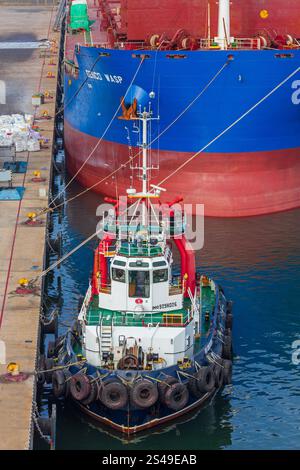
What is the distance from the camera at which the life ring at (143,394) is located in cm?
2964

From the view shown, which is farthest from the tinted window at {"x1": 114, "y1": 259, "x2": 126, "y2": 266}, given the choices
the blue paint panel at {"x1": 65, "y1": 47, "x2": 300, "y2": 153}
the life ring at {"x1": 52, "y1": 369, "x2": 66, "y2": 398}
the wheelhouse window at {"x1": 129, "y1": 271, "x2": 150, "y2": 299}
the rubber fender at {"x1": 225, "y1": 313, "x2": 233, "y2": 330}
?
the blue paint panel at {"x1": 65, "y1": 47, "x2": 300, "y2": 153}

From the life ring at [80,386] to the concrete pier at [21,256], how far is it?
3.65 ft

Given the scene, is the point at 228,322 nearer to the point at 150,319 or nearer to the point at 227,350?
the point at 227,350

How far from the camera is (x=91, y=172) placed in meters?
52.2

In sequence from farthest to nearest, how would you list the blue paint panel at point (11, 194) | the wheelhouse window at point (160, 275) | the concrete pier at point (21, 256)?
1. the blue paint panel at point (11, 194)
2. the wheelhouse window at point (160, 275)
3. the concrete pier at point (21, 256)

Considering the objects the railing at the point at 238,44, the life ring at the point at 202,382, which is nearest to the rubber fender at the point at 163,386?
the life ring at the point at 202,382

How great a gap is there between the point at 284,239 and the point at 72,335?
1528 centimetres

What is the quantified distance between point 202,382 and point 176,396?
0.92 meters

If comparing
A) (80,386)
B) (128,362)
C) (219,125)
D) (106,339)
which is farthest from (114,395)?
(219,125)

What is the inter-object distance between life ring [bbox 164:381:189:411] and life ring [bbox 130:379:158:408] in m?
0.36

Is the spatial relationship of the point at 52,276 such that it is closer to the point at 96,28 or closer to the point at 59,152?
the point at 59,152

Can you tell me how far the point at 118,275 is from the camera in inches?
1243

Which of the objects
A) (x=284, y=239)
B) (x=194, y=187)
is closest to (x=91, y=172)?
(x=194, y=187)

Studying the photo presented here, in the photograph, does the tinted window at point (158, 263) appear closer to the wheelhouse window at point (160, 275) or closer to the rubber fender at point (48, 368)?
→ the wheelhouse window at point (160, 275)
